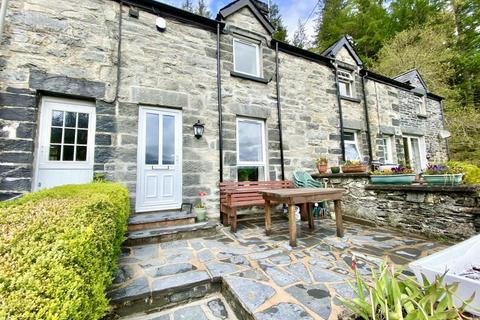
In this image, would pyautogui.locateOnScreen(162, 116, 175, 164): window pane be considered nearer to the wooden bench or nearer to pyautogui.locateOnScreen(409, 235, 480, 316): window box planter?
the wooden bench

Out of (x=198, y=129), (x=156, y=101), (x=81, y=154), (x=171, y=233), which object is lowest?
(x=171, y=233)

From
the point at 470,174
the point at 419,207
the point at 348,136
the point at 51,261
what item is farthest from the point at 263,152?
the point at 51,261

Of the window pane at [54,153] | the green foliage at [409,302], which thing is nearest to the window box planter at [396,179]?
the green foliage at [409,302]

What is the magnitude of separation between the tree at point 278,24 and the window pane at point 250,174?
914cm

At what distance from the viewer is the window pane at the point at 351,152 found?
273 inches

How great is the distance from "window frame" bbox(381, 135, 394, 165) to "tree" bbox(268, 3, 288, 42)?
7594mm

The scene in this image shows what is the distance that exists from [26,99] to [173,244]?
3.45 metres

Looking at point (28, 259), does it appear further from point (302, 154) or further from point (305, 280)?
point (302, 154)

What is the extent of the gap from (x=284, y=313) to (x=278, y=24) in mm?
14749

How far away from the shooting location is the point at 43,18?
3.65 metres

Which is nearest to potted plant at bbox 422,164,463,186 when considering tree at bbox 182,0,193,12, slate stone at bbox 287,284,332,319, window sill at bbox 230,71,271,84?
slate stone at bbox 287,284,332,319

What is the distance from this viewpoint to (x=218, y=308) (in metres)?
1.93

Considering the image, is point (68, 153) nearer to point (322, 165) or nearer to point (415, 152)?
point (322, 165)

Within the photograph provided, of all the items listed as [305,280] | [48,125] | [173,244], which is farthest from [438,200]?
[48,125]
